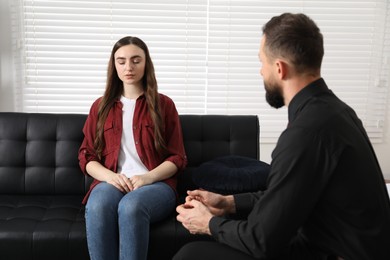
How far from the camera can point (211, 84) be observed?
2.84m

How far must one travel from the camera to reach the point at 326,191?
1056 mm

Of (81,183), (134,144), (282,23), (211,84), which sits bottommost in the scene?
(81,183)

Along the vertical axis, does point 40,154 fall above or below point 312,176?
below

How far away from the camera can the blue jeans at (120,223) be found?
167 cm

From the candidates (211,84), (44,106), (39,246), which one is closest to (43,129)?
(44,106)

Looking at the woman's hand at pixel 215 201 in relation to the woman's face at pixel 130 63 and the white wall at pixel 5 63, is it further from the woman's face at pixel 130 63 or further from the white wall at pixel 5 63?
the white wall at pixel 5 63

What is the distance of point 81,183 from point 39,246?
54 centimetres

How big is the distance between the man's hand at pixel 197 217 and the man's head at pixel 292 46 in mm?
516

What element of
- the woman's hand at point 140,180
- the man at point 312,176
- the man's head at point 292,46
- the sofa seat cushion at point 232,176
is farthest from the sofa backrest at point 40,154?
the man's head at point 292,46

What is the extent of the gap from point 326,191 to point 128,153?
123 cm

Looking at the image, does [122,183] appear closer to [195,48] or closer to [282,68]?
[282,68]

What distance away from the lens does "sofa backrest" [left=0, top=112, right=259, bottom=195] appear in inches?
87.4

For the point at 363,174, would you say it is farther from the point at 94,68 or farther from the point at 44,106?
the point at 44,106

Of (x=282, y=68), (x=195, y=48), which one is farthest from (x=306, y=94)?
(x=195, y=48)
